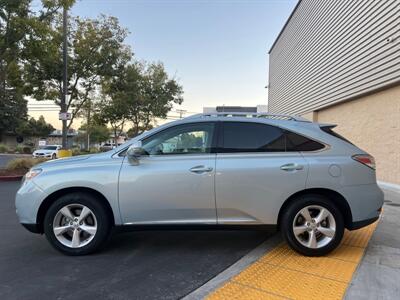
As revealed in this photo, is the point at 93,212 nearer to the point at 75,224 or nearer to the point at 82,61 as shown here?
the point at 75,224

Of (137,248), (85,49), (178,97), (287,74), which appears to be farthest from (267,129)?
(178,97)

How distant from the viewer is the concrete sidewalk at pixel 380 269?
11.0 ft

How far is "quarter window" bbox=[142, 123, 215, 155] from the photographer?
4.41 meters

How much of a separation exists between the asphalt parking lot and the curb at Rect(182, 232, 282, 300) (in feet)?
0.26

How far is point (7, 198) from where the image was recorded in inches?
332

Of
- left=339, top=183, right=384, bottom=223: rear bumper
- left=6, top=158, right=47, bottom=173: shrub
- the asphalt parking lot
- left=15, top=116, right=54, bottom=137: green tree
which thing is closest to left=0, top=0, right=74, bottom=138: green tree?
left=6, top=158, right=47, bottom=173: shrub

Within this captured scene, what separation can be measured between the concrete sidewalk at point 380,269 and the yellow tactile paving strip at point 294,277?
0.09 m

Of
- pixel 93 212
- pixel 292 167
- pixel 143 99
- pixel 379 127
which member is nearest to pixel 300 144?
pixel 292 167

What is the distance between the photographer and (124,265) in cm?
407

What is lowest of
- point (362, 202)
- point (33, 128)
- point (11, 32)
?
point (362, 202)

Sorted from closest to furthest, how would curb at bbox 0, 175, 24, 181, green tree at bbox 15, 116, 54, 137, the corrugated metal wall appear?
the corrugated metal wall, curb at bbox 0, 175, 24, 181, green tree at bbox 15, 116, 54, 137

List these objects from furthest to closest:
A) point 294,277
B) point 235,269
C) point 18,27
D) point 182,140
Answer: point 18,27, point 182,140, point 235,269, point 294,277

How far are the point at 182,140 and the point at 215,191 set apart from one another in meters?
0.78

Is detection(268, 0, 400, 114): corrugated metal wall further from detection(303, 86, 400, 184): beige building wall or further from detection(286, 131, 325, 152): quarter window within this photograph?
detection(286, 131, 325, 152): quarter window
